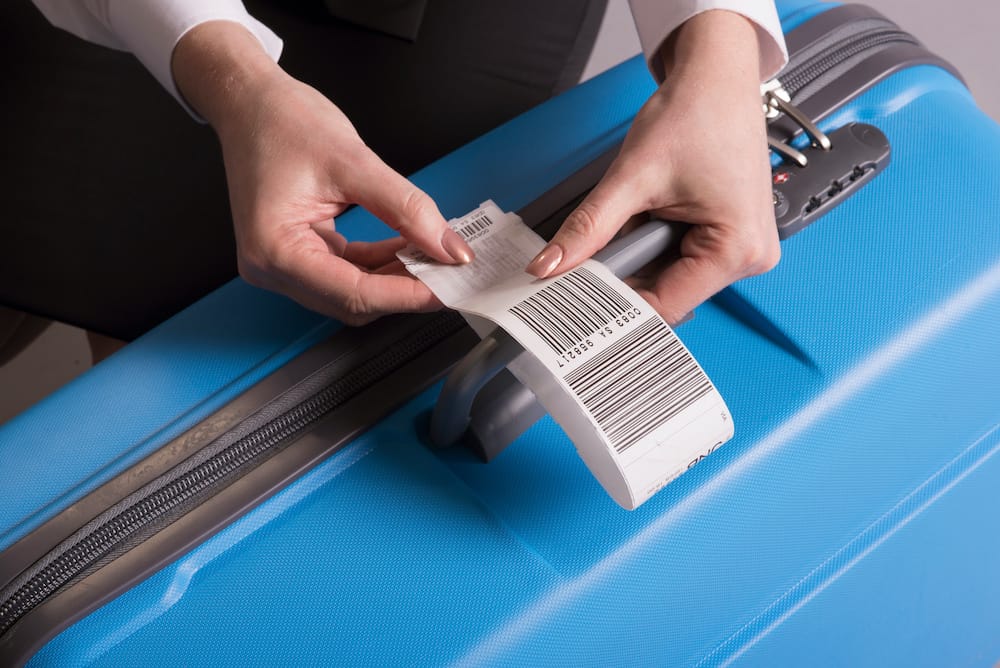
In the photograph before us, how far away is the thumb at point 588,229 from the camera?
56cm

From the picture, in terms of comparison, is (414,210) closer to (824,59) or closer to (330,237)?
(330,237)


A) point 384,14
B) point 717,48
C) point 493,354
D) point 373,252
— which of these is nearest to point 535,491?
point 493,354

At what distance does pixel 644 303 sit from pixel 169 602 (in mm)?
344

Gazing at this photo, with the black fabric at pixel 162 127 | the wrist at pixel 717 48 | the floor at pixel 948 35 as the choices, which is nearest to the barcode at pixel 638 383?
Result: the wrist at pixel 717 48

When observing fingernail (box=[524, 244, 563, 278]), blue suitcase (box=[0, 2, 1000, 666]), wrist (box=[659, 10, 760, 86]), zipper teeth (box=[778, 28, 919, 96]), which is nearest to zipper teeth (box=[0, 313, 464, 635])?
blue suitcase (box=[0, 2, 1000, 666])

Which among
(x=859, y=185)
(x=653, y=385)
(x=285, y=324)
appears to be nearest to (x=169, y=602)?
(x=285, y=324)

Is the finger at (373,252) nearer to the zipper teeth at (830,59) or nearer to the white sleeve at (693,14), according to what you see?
the white sleeve at (693,14)

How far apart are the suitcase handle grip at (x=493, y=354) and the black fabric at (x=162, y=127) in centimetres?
38

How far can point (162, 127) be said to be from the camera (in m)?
0.91

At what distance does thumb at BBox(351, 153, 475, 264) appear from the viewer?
57cm

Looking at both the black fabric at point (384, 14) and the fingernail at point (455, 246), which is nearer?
the fingernail at point (455, 246)

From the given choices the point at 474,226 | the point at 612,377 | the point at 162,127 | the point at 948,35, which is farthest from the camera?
the point at 948,35

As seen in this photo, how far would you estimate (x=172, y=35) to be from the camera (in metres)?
0.68

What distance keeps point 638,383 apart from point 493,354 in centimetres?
9
